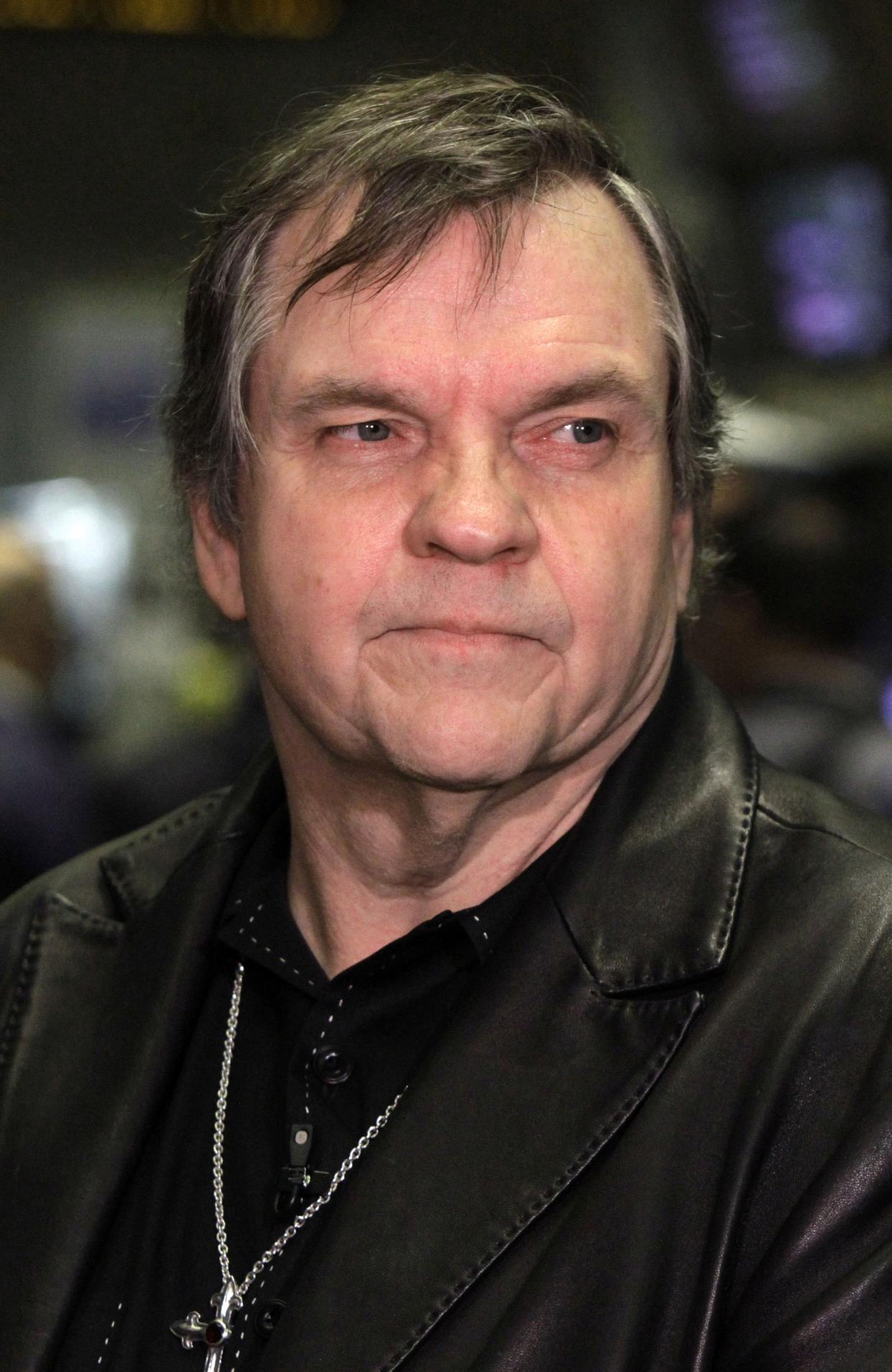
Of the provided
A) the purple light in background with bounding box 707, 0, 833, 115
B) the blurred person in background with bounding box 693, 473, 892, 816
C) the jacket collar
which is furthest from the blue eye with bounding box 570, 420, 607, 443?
the purple light in background with bounding box 707, 0, 833, 115

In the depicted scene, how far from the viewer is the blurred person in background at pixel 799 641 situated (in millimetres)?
3254

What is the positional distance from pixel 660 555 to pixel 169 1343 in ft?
2.65

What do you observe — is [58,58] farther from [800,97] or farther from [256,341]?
[256,341]

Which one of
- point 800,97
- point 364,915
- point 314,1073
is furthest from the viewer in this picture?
point 800,97

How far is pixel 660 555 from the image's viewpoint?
5.20ft

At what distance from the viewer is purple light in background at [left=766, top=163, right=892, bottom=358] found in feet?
13.5

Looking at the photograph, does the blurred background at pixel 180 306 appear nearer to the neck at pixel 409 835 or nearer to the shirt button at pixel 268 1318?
the neck at pixel 409 835

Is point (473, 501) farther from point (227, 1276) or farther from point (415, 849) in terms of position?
point (227, 1276)

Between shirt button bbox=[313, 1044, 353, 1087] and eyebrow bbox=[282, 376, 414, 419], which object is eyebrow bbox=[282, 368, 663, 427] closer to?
eyebrow bbox=[282, 376, 414, 419]

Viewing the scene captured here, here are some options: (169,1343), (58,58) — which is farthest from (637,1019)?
(58,58)

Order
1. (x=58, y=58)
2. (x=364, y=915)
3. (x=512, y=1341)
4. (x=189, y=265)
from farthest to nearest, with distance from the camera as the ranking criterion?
(x=58, y=58), (x=189, y=265), (x=364, y=915), (x=512, y=1341)

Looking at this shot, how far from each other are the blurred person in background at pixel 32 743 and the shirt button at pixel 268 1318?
1955 millimetres

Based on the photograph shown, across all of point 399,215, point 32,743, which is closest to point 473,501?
point 399,215

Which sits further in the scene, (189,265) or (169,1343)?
(189,265)
